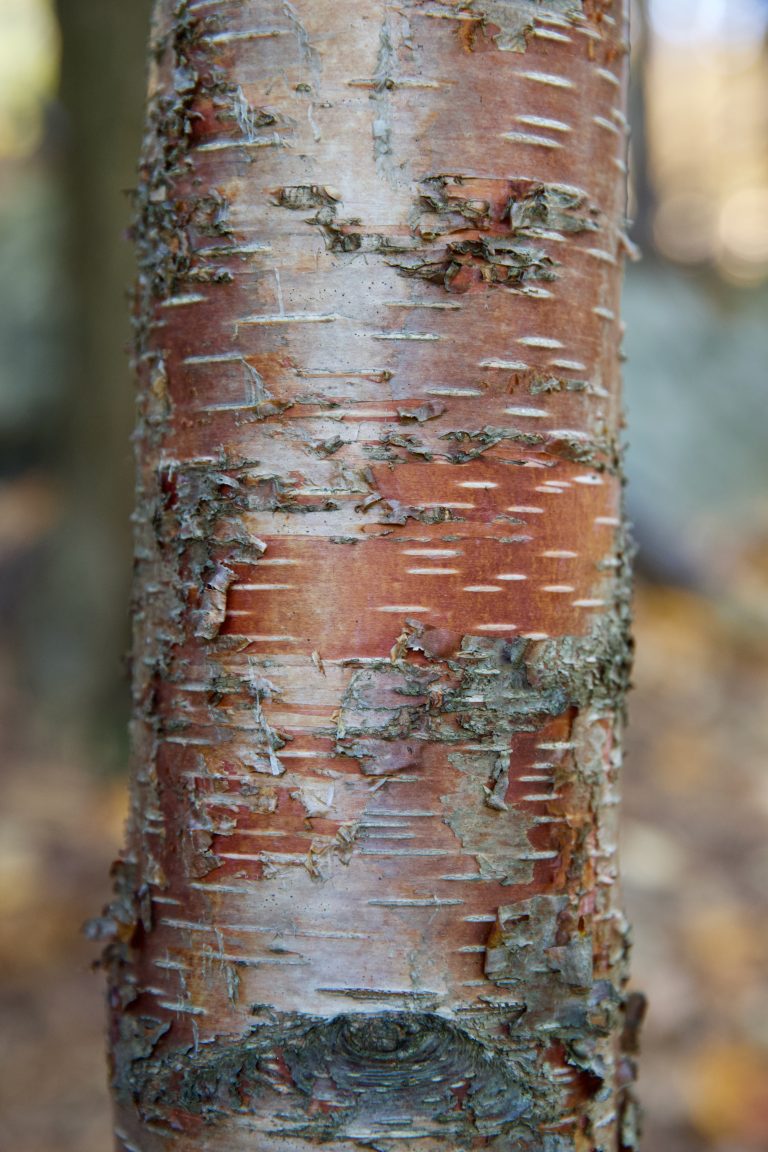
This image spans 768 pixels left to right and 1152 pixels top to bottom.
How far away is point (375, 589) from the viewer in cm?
112

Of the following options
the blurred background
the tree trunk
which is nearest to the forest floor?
the blurred background

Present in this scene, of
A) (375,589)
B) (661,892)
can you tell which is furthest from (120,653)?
(375,589)

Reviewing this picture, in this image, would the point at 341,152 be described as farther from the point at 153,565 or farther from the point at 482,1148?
the point at 482,1148

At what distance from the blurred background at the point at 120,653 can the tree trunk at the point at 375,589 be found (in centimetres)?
34

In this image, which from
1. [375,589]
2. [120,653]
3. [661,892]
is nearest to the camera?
[375,589]

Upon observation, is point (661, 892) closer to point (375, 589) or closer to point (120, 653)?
point (120, 653)

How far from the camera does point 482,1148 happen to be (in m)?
1.13

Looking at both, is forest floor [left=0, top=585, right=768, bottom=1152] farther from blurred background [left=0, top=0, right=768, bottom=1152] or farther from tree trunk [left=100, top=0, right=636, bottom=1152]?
tree trunk [left=100, top=0, right=636, bottom=1152]

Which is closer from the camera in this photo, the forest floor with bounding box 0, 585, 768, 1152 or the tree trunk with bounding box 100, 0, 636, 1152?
the tree trunk with bounding box 100, 0, 636, 1152

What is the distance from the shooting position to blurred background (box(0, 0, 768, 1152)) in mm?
3385

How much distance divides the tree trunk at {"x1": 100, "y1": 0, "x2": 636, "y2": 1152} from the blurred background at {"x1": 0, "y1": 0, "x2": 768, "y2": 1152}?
336 mm

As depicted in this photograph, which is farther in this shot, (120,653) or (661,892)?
(120,653)

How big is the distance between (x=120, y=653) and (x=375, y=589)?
3872mm

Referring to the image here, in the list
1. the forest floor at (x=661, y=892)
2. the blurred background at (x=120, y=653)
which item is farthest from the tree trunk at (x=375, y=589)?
the forest floor at (x=661, y=892)
